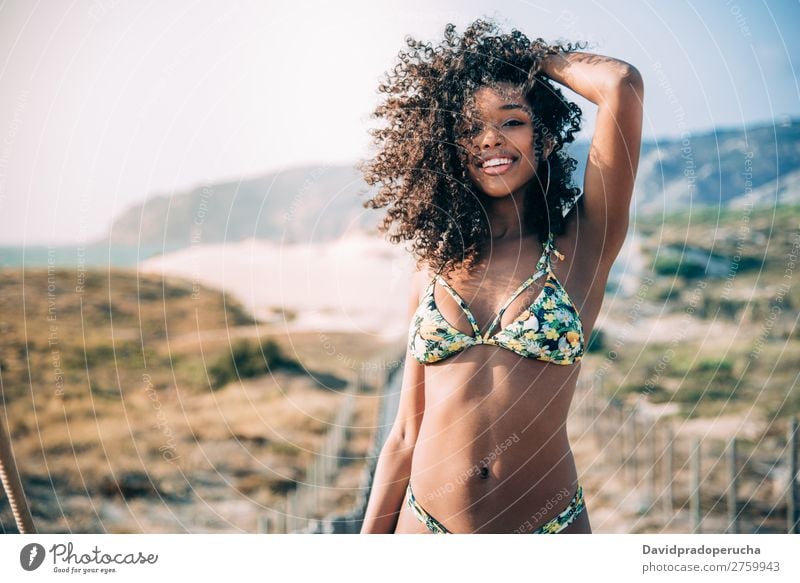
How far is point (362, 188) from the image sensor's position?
22.6 ft

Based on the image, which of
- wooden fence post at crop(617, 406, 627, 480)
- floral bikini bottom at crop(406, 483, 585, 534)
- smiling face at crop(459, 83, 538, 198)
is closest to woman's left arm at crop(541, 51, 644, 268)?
smiling face at crop(459, 83, 538, 198)

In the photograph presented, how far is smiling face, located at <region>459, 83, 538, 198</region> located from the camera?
2.24 m

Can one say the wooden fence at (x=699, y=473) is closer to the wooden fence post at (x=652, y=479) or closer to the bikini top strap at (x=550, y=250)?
the wooden fence post at (x=652, y=479)

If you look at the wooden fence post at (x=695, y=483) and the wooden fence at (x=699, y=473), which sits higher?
the wooden fence post at (x=695, y=483)

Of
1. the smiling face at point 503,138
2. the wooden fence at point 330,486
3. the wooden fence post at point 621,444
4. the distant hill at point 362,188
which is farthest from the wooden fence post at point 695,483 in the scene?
the smiling face at point 503,138

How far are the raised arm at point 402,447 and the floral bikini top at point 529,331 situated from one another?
0.41ft

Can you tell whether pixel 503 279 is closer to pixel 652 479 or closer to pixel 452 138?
pixel 452 138

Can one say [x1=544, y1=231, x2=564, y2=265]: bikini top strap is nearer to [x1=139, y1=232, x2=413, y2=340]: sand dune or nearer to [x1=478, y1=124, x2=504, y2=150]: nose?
[x1=478, y1=124, x2=504, y2=150]: nose
